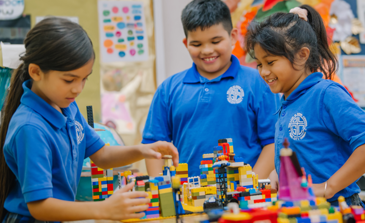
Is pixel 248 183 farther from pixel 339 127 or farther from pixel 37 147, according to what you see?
pixel 37 147

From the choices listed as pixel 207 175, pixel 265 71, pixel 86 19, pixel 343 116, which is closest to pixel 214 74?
pixel 265 71

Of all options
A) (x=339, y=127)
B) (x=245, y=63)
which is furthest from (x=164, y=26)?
(x=339, y=127)

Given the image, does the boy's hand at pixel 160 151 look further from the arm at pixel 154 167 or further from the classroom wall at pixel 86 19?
the classroom wall at pixel 86 19

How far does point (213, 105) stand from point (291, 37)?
396 millimetres

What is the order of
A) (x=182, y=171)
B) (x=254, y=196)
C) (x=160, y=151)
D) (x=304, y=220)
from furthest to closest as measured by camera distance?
(x=182, y=171), (x=160, y=151), (x=254, y=196), (x=304, y=220)

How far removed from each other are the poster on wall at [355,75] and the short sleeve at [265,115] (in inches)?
38.5

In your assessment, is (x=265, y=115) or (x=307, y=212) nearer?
(x=307, y=212)

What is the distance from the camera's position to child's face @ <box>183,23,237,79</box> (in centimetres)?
124

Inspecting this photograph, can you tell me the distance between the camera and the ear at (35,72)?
0.81 meters

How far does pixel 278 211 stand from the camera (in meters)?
0.54

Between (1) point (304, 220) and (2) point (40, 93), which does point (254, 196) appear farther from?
(2) point (40, 93)

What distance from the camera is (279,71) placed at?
3.10 ft

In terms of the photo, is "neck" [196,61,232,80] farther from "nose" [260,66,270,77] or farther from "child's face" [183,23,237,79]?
"nose" [260,66,270,77]

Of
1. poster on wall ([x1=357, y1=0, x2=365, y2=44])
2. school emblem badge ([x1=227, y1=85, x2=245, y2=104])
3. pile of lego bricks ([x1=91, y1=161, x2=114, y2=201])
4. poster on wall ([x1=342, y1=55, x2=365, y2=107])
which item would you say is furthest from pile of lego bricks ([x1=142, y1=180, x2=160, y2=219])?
poster on wall ([x1=357, y1=0, x2=365, y2=44])
